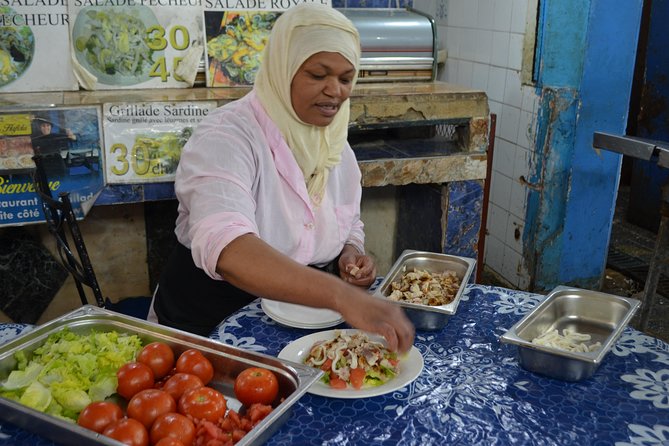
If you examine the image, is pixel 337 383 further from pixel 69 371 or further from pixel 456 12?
pixel 456 12

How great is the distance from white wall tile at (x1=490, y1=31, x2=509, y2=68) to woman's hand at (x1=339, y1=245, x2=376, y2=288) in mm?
2460

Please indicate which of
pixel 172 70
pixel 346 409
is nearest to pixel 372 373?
pixel 346 409

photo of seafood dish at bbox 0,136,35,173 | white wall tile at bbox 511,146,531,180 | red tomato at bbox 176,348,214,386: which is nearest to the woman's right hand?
red tomato at bbox 176,348,214,386

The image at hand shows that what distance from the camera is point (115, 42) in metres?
2.99

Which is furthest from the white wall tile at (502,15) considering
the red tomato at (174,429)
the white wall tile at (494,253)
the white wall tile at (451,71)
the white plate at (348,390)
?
the red tomato at (174,429)

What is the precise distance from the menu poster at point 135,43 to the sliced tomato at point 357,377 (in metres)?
2.02

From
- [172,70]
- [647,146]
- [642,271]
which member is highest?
[172,70]

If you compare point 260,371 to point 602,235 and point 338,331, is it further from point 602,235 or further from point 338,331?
point 602,235

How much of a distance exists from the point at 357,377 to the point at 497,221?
3.26 metres

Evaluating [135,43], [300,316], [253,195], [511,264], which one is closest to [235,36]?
[135,43]

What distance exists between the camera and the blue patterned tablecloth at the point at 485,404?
1410 millimetres

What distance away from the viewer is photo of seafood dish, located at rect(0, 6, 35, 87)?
2.85m

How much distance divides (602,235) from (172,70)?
2.81m

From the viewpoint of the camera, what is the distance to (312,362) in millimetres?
1637
